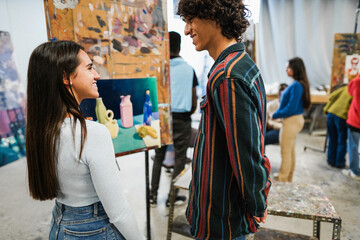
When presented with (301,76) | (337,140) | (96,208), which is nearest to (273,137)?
(301,76)

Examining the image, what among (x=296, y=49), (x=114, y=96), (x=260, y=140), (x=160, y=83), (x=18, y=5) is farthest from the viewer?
(x=296, y=49)

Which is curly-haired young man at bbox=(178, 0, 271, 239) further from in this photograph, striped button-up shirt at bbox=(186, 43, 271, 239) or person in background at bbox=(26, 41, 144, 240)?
person in background at bbox=(26, 41, 144, 240)

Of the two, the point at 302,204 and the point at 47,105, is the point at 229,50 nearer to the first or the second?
the point at 47,105

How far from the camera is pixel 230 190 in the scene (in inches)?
34.9

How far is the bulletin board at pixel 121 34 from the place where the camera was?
1.23 m

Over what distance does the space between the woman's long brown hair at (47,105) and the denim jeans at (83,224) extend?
0.40ft

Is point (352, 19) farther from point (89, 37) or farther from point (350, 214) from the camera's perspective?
point (89, 37)

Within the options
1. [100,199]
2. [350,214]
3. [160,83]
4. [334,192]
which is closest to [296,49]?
[334,192]

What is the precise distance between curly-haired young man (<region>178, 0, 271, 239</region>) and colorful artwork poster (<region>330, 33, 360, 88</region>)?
335 centimetres

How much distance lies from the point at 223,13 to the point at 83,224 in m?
0.90

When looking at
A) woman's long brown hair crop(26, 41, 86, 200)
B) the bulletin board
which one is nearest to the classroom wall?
the bulletin board

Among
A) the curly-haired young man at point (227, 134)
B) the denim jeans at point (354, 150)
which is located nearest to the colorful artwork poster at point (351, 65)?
the denim jeans at point (354, 150)

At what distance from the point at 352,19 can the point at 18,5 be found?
6.18 meters

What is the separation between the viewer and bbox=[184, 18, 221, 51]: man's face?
2.91 feet
